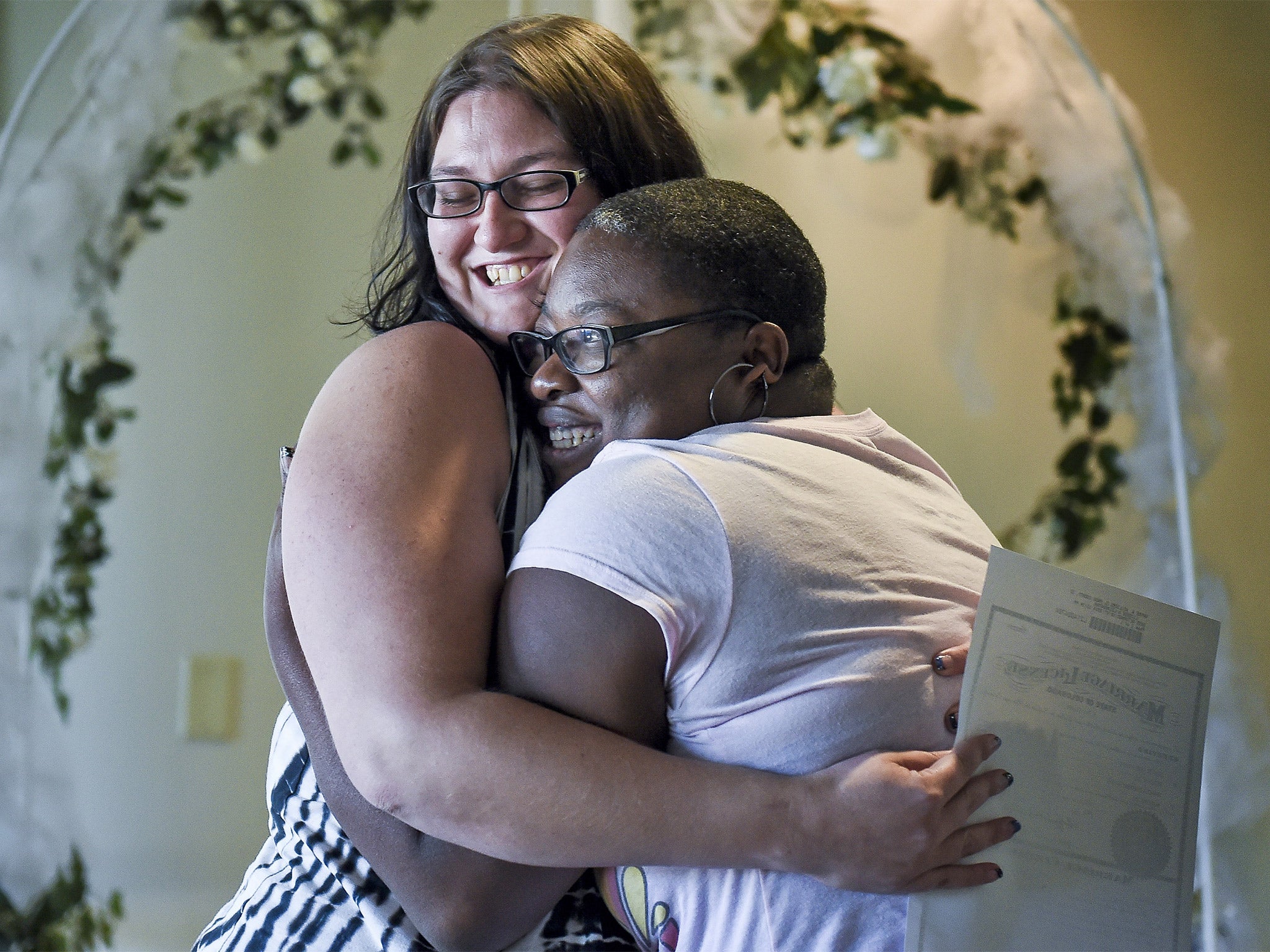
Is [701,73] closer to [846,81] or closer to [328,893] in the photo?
[846,81]

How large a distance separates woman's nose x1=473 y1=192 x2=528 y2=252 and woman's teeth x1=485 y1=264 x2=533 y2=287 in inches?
0.8

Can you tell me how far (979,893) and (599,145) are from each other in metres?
0.83

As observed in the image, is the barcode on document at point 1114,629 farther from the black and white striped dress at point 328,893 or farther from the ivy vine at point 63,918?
the ivy vine at point 63,918

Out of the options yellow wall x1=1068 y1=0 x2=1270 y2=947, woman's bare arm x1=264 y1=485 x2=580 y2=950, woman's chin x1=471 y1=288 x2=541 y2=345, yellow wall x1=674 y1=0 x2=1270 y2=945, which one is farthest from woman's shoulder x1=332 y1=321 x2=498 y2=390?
yellow wall x1=1068 y1=0 x2=1270 y2=947

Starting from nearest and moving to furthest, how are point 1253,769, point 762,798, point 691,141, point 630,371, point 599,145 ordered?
point 762,798, point 630,371, point 599,145, point 691,141, point 1253,769

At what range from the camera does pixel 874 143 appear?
93.7 inches

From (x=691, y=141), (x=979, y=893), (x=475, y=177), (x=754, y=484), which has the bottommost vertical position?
(x=979, y=893)

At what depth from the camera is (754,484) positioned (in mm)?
827

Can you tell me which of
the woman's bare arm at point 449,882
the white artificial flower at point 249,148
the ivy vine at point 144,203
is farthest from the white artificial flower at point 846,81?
the woman's bare arm at point 449,882

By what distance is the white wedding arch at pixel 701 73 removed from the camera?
227 centimetres

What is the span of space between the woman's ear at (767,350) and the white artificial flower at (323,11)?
1.79 meters

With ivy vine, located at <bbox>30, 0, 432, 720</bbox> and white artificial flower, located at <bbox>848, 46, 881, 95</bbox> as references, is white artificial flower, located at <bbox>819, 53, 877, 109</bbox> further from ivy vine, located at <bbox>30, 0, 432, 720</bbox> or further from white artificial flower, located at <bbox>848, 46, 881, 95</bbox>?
ivy vine, located at <bbox>30, 0, 432, 720</bbox>

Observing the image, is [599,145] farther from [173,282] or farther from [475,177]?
[173,282]

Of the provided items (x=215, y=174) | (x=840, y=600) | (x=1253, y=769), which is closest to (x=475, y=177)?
(x=840, y=600)
